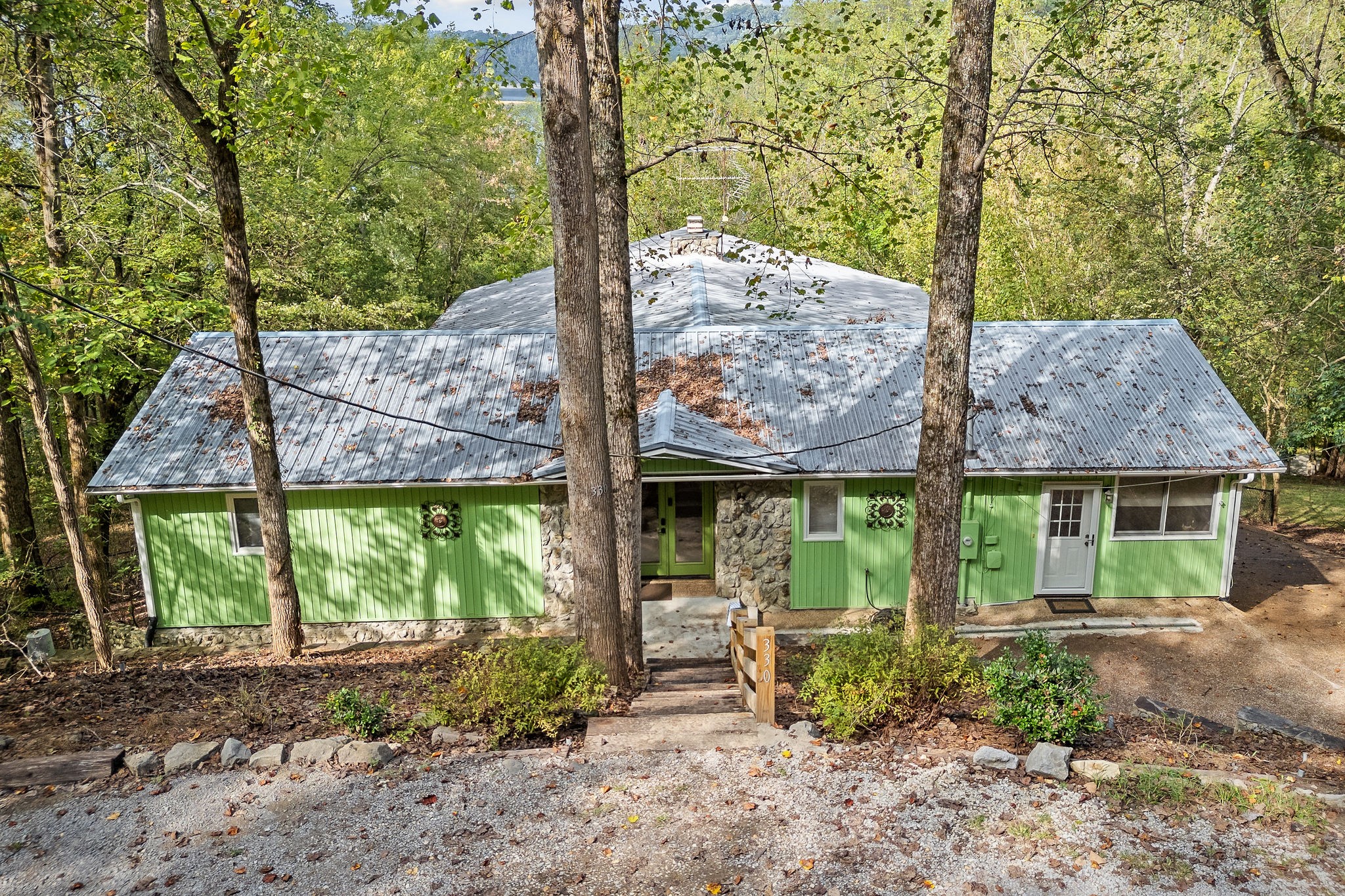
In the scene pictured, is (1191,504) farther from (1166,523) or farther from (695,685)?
(695,685)

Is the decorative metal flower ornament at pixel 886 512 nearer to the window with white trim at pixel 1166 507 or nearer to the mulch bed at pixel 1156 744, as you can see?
the window with white trim at pixel 1166 507

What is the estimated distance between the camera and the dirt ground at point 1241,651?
10.3m

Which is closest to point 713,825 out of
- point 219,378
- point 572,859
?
point 572,859

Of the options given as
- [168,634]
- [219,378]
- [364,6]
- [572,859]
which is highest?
[364,6]

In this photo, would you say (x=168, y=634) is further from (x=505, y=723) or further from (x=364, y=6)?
(x=364, y=6)

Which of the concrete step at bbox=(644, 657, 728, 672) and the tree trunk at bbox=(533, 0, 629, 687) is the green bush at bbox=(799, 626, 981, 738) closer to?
the tree trunk at bbox=(533, 0, 629, 687)

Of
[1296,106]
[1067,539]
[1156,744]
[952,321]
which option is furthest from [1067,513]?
[1156,744]

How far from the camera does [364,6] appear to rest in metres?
7.77

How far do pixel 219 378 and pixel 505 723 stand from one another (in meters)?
10.4

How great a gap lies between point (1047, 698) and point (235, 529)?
11680mm

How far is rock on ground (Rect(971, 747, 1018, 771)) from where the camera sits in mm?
6504

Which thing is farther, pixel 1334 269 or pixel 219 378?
pixel 1334 269

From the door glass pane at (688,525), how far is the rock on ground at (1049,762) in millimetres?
7857

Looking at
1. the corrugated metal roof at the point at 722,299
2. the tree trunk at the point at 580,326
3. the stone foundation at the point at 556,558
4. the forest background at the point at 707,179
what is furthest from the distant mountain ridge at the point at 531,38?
the stone foundation at the point at 556,558
